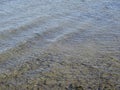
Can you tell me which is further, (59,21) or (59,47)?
(59,21)

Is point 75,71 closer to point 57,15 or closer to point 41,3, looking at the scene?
point 57,15

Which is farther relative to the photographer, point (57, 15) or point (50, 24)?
point (57, 15)

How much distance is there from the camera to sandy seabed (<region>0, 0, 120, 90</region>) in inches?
140

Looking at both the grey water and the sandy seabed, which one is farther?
the grey water

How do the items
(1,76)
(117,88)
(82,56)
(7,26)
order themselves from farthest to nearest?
(7,26)
(82,56)
(1,76)
(117,88)

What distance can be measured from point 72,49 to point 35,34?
3.09ft

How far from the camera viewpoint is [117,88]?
3.39 meters

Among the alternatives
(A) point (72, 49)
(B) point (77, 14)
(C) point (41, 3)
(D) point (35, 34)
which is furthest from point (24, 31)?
(C) point (41, 3)

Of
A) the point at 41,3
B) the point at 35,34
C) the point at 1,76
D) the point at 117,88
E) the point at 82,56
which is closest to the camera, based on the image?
the point at 117,88

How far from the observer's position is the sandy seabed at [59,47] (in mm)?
3551

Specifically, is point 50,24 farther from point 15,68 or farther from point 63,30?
point 15,68

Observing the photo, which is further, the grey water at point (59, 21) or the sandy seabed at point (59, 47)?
the grey water at point (59, 21)

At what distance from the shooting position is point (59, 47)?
454cm

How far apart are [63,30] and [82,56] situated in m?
1.22
